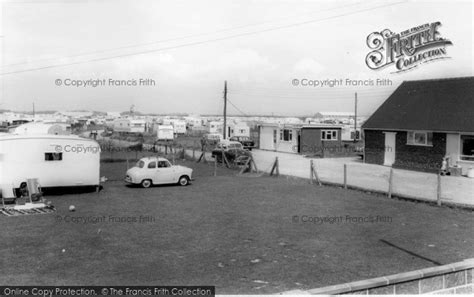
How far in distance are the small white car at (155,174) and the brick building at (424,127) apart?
13718 millimetres

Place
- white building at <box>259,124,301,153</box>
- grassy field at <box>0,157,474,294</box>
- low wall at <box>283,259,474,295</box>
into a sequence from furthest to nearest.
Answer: white building at <box>259,124,301,153</box> < grassy field at <box>0,157,474,294</box> < low wall at <box>283,259,474,295</box>

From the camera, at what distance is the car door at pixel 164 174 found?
20.5 metres

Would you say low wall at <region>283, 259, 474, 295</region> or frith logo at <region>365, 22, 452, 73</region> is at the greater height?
frith logo at <region>365, 22, 452, 73</region>

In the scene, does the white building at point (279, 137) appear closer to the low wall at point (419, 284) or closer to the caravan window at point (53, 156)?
the caravan window at point (53, 156)

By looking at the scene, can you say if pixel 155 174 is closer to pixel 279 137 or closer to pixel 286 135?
pixel 286 135

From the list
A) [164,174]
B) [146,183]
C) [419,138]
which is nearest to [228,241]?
[146,183]

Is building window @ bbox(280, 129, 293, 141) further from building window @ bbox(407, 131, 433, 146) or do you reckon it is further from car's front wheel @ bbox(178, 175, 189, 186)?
car's front wheel @ bbox(178, 175, 189, 186)

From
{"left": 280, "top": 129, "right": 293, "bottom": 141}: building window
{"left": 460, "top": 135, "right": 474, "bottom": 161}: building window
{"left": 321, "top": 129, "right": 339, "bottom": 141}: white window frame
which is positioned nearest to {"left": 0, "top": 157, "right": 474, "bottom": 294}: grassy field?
{"left": 460, "top": 135, "right": 474, "bottom": 161}: building window

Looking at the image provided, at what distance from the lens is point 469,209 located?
14305mm

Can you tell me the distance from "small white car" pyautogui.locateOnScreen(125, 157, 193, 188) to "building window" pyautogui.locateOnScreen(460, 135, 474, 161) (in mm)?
14383

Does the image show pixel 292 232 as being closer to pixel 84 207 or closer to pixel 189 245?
pixel 189 245

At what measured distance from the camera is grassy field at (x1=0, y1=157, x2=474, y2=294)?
830cm

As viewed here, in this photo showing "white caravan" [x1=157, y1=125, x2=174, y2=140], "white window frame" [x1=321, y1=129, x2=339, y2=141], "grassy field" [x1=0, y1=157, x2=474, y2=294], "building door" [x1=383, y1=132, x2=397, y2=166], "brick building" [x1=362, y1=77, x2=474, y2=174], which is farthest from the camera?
"white caravan" [x1=157, y1=125, x2=174, y2=140]

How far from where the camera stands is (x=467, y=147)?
23656 millimetres
